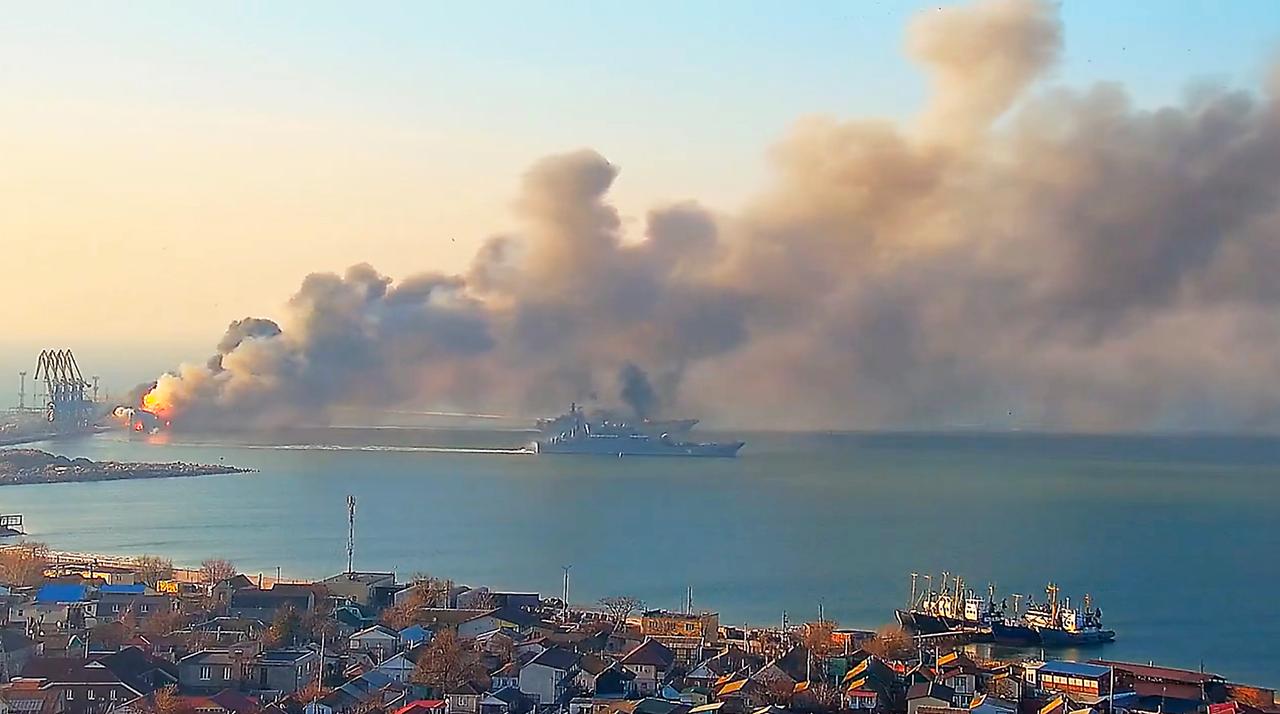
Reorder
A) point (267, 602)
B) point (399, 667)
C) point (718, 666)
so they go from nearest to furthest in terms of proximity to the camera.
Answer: point (399, 667) → point (718, 666) → point (267, 602)

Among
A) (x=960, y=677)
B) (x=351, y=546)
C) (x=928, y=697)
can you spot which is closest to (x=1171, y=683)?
(x=960, y=677)

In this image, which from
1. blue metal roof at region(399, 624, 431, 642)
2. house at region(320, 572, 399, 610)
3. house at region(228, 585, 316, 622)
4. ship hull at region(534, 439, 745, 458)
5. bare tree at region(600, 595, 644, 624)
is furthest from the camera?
ship hull at region(534, 439, 745, 458)

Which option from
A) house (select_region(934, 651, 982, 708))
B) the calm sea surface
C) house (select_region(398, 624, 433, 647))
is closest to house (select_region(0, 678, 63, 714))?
house (select_region(398, 624, 433, 647))

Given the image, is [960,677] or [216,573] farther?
[216,573]

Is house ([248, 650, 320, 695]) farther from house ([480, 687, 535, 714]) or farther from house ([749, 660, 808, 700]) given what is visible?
house ([749, 660, 808, 700])

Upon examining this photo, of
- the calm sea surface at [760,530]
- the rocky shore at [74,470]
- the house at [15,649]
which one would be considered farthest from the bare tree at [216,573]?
the rocky shore at [74,470]

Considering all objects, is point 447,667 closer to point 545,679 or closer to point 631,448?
point 545,679

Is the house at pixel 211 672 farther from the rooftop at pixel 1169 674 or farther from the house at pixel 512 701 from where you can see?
the rooftop at pixel 1169 674

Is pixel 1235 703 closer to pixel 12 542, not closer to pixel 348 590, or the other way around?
pixel 348 590
